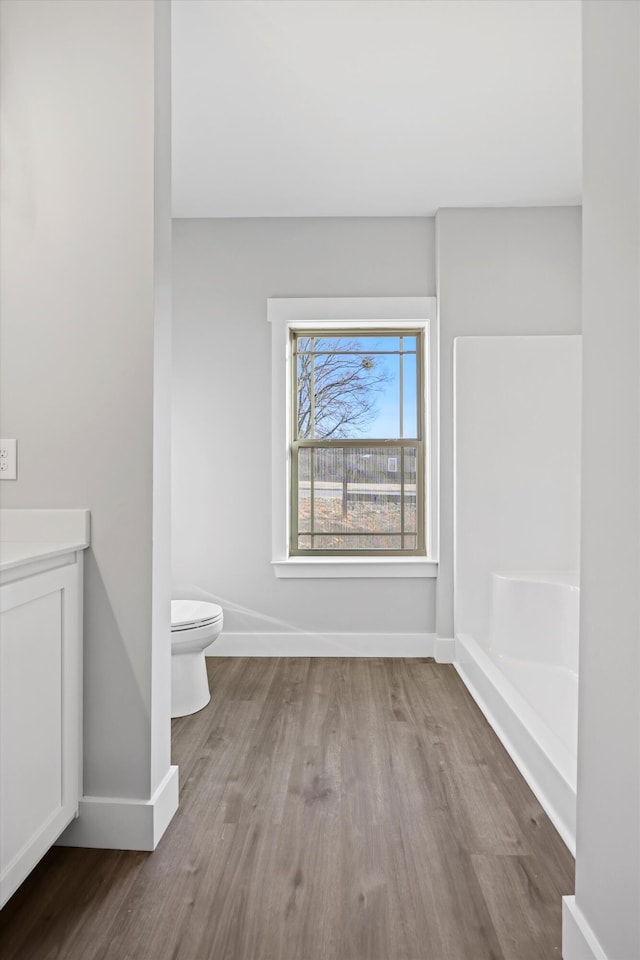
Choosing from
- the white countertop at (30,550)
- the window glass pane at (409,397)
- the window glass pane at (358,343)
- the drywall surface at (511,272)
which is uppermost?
the drywall surface at (511,272)

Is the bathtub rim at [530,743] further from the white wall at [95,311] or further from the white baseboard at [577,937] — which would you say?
the white wall at [95,311]

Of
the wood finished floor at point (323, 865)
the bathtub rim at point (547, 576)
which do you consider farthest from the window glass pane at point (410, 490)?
the wood finished floor at point (323, 865)

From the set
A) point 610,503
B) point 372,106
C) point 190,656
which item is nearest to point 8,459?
point 190,656

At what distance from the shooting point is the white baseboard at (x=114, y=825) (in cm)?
184

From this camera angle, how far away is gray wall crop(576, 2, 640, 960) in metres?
1.16

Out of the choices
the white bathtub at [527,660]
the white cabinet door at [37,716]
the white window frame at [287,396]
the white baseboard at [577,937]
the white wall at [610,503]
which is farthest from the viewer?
the white window frame at [287,396]

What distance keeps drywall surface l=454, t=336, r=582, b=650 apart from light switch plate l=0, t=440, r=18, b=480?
2.37m

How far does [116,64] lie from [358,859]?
2375 mm

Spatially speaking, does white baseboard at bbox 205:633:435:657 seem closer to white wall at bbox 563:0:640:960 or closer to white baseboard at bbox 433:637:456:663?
white baseboard at bbox 433:637:456:663

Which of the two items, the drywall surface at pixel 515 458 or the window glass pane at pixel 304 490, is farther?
the window glass pane at pixel 304 490

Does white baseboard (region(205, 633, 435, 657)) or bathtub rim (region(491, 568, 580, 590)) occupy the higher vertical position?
bathtub rim (region(491, 568, 580, 590))

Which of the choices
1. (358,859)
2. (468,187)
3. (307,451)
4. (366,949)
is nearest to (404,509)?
(307,451)

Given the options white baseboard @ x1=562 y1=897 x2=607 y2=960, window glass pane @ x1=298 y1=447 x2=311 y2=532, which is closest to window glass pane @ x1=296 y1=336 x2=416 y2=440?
window glass pane @ x1=298 y1=447 x2=311 y2=532

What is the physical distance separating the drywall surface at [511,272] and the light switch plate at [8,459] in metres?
2.50
